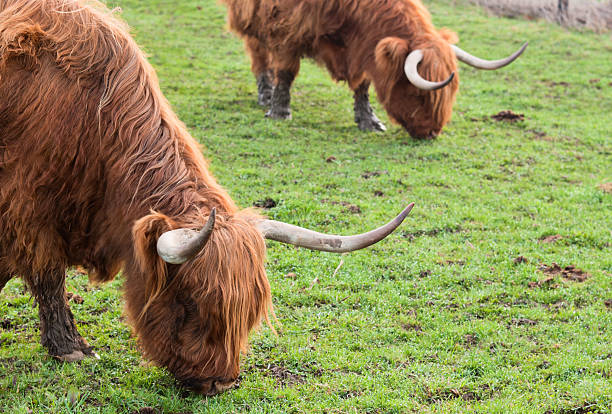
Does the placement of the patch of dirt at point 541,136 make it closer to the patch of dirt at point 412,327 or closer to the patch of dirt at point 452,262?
the patch of dirt at point 452,262

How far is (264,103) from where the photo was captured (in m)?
10.6

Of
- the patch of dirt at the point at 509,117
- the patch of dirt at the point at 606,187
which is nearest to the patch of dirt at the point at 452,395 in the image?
the patch of dirt at the point at 606,187

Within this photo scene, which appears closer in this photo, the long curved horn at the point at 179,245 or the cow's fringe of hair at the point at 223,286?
the long curved horn at the point at 179,245

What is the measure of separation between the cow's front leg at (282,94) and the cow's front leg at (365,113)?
96cm

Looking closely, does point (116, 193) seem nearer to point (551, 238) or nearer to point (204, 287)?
point (204, 287)

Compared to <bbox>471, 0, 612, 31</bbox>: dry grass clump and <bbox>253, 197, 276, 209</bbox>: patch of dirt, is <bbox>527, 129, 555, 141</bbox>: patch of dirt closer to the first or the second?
<bbox>253, 197, 276, 209</bbox>: patch of dirt

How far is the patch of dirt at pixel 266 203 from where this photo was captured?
703cm

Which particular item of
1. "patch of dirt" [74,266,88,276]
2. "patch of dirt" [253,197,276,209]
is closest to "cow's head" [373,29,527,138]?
"patch of dirt" [253,197,276,209]

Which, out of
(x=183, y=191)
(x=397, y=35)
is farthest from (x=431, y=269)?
(x=397, y=35)

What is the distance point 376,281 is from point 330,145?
3700 millimetres

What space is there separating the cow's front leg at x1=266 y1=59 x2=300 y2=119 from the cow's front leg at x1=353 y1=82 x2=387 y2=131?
3.16 ft

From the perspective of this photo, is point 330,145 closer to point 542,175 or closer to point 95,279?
point 542,175

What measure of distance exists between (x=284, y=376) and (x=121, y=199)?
1531 mm

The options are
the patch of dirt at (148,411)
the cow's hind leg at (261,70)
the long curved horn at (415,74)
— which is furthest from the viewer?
the cow's hind leg at (261,70)
